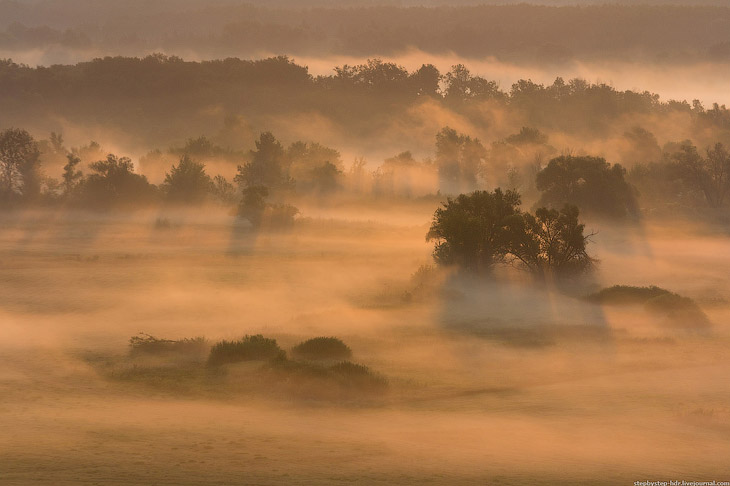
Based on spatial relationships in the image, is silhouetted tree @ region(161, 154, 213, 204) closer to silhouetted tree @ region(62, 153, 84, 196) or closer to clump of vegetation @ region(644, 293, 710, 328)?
silhouetted tree @ region(62, 153, 84, 196)

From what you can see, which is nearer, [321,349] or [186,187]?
[321,349]

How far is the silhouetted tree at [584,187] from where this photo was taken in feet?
268

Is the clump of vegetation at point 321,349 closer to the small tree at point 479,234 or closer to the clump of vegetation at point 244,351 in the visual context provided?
the clump of vegetation at point 244,351

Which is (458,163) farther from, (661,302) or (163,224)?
(661,302)

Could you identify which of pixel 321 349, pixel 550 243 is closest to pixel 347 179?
pixel 550 243

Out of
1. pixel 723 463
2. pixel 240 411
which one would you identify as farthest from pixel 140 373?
pixel 723 463

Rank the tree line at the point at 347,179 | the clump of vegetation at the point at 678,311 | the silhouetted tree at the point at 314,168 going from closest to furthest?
the clump of vegetation at the point at 678,311, the tree line at the point at 347,179, the silhouetted tree at the point at 314,168

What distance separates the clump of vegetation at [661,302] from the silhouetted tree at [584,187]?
123ft

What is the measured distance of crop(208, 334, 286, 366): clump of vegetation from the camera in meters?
30.2

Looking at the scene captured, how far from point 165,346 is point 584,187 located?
57351mm

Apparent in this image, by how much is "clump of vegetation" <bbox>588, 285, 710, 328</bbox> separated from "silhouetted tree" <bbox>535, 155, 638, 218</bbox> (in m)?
37.5

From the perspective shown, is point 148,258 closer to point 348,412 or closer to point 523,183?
point 348,412

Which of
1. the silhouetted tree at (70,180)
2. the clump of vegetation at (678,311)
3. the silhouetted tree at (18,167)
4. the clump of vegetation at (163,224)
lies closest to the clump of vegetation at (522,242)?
the clump of vegetation at (678,311)

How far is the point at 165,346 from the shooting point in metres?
32.4
